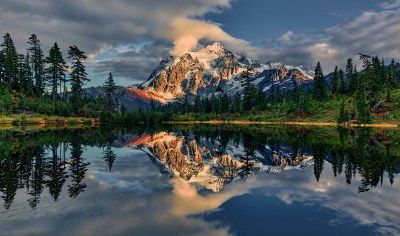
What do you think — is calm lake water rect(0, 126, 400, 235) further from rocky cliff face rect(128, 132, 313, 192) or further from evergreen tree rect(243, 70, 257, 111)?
evergreen tree rect(243, 70, 257, 111)

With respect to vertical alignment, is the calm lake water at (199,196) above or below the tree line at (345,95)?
below

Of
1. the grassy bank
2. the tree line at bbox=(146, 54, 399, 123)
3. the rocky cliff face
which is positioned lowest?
the rocky cliff face

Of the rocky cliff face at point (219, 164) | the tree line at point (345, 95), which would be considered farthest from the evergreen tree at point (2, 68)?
the rocky cliff face at point (219, 164)

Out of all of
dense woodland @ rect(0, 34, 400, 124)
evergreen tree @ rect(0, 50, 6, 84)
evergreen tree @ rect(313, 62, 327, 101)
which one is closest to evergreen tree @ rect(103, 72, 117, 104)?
dense woodland @ rect(0, 34, 400, 124)

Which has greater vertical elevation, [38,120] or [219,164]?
[38,120]

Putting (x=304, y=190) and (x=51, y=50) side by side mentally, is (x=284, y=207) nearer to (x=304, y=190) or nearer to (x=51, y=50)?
(x=304, y=190)

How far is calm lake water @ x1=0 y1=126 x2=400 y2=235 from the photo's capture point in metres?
13.1

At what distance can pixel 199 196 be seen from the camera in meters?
18.0

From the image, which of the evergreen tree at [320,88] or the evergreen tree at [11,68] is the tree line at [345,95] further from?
the evergreen tree at [11,68]

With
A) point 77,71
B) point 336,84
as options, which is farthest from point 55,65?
point 336,84

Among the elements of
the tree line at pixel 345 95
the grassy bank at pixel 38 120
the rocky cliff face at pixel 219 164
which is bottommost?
the rocky cliff face at pixel 219 164

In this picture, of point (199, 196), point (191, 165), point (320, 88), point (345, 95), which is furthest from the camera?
point (320, 88)

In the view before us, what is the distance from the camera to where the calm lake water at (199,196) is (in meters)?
13.1

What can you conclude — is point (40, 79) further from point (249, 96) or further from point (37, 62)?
point (249, 96)
